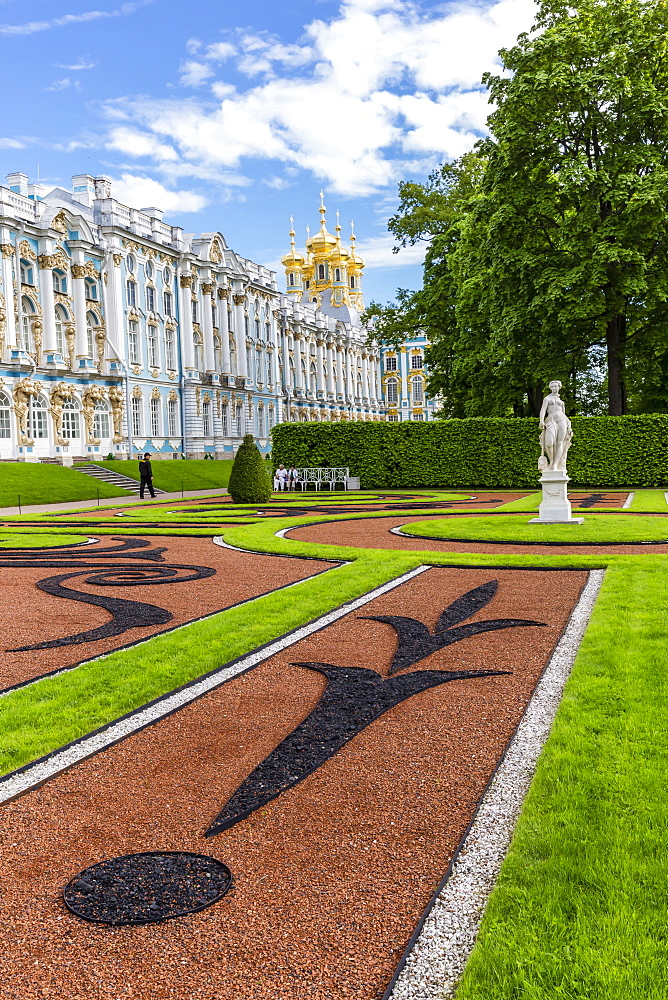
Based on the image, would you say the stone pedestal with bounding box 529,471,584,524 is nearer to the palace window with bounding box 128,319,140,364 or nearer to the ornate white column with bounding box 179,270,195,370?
the palace window with bounding box 128,319,140,364

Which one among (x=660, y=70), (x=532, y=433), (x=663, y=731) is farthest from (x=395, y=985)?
(x=660, y=70)

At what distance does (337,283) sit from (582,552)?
91201mm

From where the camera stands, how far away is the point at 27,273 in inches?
1576

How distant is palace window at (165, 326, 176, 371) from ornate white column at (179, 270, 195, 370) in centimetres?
90

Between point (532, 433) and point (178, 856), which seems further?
point (532, 433)

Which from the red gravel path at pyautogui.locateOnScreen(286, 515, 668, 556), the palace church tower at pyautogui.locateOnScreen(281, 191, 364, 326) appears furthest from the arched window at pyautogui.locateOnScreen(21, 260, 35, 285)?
A: the palace church tower at pyautogui.locateOnScreen(281, 191, 364, 326)

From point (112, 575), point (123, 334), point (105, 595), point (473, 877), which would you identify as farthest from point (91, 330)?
point (473, 877)

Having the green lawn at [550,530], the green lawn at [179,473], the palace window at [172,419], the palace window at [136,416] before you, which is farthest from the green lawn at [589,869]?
the palace window at [172,419]

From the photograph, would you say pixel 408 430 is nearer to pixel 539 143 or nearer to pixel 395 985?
pixel 539 143

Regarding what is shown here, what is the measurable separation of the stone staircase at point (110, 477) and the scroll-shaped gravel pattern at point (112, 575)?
842 inches

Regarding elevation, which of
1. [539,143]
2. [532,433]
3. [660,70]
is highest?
[660,70]

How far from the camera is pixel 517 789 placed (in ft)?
11.8

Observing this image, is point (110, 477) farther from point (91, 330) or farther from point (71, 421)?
point (91, 330)

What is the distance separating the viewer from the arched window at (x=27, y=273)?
131 ft
